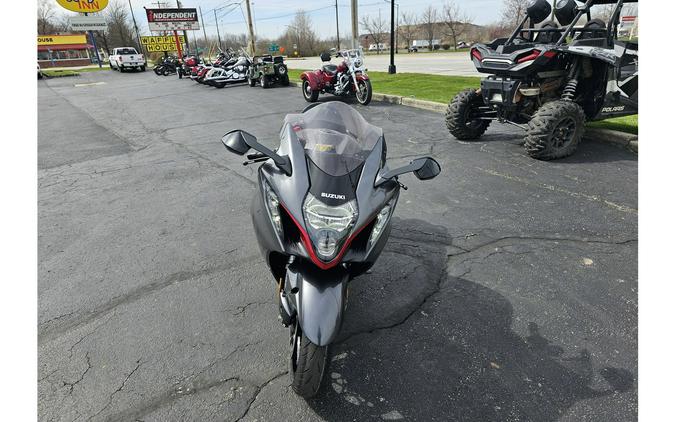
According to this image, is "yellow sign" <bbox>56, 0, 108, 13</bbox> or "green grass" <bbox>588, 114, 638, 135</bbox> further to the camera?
"yellow sign" <bbox>56, 0, 108, 13</bbox>

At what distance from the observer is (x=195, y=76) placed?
808 inches

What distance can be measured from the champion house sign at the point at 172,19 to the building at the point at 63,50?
25.2 m

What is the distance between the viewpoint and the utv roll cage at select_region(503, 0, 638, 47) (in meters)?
5.77

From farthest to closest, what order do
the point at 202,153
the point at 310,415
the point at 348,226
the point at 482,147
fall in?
1. the point at 202,153
2. the point at 482,147
3. the point at 310,415
4. the point at 348,226

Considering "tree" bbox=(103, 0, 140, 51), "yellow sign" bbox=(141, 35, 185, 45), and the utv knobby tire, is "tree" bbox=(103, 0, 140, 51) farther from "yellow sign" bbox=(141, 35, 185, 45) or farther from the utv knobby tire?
the utv knobby tire

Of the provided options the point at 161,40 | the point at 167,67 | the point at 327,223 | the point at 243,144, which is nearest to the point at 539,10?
the point at 243,144

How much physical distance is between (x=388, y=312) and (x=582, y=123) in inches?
192

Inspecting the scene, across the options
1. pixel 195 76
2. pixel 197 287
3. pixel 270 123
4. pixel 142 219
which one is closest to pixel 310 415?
pixel 197 287

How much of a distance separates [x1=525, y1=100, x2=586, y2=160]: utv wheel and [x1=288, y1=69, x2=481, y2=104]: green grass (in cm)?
466

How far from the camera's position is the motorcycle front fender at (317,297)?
1.86m

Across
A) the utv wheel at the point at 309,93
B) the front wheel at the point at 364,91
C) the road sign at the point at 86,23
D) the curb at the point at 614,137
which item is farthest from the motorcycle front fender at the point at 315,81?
the road sign at the point at 86,23

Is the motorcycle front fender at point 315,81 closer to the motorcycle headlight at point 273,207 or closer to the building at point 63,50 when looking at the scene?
the motorcycle headlight at point 273,207

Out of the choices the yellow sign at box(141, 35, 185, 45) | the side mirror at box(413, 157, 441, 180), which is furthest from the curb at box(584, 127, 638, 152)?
the yellow sign at box(141, 35, 185, 45)

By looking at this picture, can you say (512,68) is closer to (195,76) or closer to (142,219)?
(142,219)
